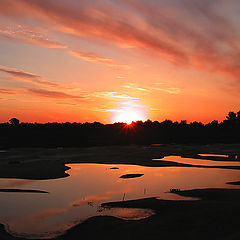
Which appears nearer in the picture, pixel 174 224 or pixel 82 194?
pixel 174 224

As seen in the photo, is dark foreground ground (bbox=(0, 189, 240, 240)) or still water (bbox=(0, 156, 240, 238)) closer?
dark foreground ground (bbox=(0, 189, 240, 240))

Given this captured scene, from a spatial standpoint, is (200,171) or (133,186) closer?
(133,186)

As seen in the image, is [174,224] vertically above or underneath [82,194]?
above

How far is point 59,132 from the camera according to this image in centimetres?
12625

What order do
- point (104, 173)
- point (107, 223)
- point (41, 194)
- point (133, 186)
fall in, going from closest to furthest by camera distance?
point (107, 223)
point (41, 194)
point (133, 186)
point (104, 173)

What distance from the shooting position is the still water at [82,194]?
15.8 metres

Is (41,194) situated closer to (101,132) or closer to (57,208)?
(57,208)

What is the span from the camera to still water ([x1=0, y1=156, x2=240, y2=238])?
15.8 meters

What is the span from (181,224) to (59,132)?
116m

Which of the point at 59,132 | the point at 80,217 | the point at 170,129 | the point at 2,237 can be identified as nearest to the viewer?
the point at 2,237

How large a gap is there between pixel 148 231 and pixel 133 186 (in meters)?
12.0

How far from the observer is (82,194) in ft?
74.4

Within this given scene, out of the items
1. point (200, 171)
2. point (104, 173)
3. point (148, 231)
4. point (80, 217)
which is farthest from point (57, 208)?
point (200, 171)

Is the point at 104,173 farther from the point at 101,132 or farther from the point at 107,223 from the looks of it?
the point at 101,132
